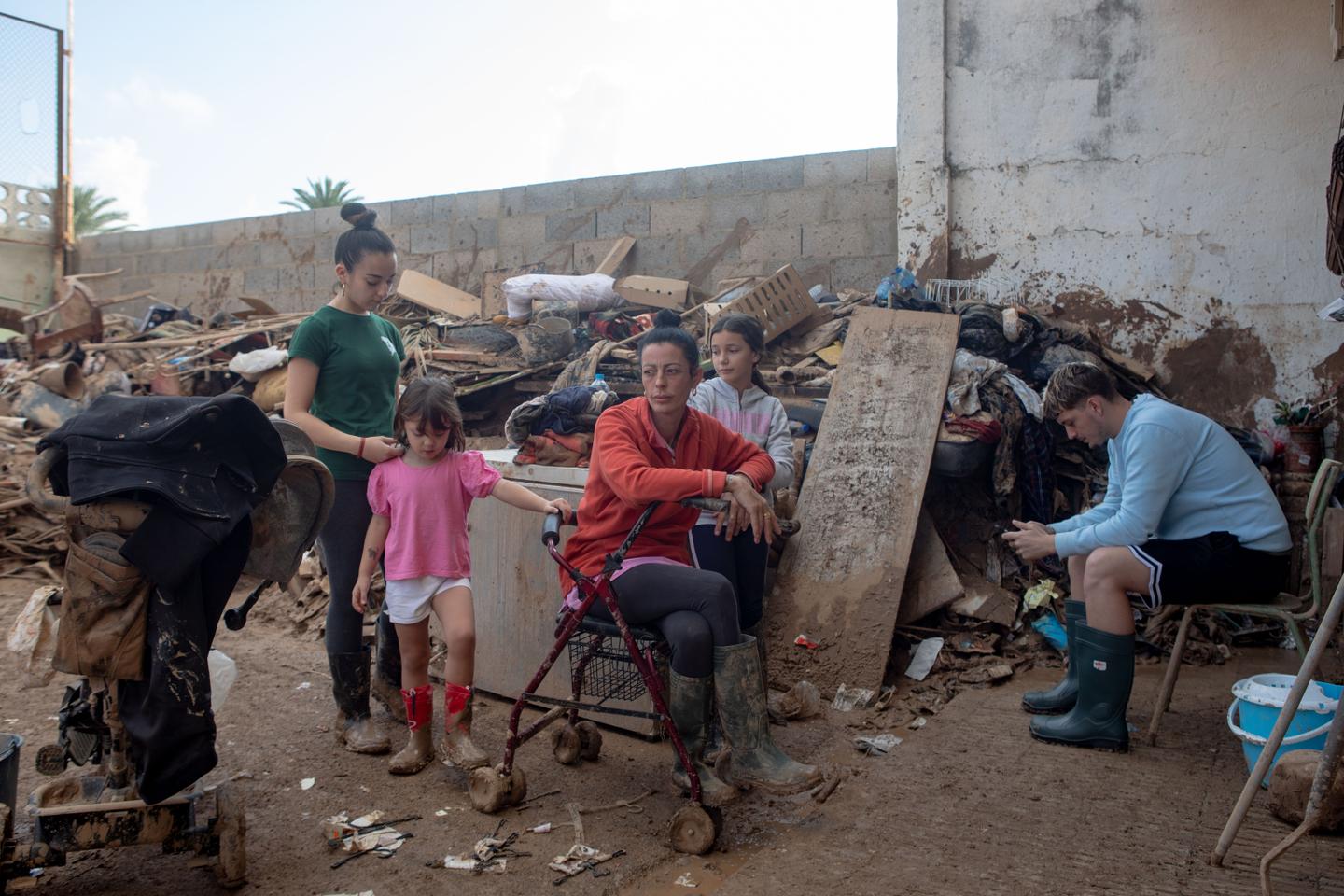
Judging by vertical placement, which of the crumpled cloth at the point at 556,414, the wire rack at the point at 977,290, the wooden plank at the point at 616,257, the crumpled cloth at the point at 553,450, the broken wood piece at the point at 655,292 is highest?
the wooden plank at the point at 616,257

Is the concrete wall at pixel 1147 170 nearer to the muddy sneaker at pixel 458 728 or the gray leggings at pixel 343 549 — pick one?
the gray leggings at pixel 343 549

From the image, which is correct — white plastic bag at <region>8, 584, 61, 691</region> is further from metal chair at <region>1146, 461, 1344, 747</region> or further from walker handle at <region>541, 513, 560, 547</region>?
metal chair at <region>1146, 461, 1344, 747</region>

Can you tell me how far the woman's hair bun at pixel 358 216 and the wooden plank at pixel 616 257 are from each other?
4667 millimetres

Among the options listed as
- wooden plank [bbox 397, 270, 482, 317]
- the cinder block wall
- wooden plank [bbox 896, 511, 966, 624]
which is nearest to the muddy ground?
wooden plank [bbox 896, 511, 966, 624]

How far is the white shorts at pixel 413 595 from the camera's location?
3547 mm

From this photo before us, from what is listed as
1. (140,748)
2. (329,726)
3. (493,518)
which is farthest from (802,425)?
(140,748)

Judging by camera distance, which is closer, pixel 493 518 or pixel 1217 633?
pixel 493 518

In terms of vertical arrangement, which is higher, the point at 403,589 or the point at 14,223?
the point at 14,223

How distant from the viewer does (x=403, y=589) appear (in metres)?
3.56

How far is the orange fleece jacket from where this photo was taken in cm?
317

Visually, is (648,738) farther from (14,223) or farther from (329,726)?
(14,223)

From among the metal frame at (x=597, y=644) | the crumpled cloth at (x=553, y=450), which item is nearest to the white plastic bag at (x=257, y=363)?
the crumpled cloth at (x=553, y=450)

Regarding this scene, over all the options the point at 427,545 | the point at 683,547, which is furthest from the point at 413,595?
the point at 683,547

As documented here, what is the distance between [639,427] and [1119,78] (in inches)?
202
